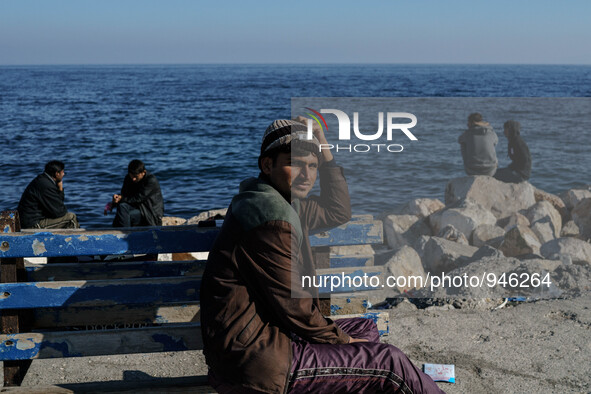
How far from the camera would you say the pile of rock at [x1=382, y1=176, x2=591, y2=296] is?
6.33 meters

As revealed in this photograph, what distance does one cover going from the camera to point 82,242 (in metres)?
3.36

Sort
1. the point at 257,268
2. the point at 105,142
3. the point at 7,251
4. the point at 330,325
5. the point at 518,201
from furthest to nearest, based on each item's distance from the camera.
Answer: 1. the point at 105,142
2. the point at 518,201
3. the point at 7,251
4. the point at 330,325
5. the point at 257,268

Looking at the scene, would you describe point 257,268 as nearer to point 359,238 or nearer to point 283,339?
point 283,339

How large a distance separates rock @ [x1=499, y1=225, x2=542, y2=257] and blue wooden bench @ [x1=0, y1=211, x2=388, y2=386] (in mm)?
4165

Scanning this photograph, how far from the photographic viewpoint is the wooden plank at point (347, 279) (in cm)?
A: 365

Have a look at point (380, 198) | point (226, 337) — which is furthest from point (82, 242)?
point (380, 198)

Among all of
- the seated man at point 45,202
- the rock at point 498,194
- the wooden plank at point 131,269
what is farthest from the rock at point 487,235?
the seated man at point 45,202

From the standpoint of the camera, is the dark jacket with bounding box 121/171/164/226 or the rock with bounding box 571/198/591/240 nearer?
the dark jacket with bounding box 121/171/164/226

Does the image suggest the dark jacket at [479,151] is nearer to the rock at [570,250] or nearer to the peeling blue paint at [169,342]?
the rock at [570,250]

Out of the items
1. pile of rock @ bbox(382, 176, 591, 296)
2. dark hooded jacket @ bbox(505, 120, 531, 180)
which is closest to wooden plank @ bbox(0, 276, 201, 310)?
pile of rock @ bbox(382, 176, 591, 296)

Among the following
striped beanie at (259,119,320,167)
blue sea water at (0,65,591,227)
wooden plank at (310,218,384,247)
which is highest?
striped beanie at (259,119,320,167)

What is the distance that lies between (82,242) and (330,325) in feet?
4.47

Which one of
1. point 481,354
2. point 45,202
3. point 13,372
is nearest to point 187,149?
point 45,202

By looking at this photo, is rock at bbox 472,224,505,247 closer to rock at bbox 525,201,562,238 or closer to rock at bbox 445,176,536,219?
rock at bbox 525,201,562,238
